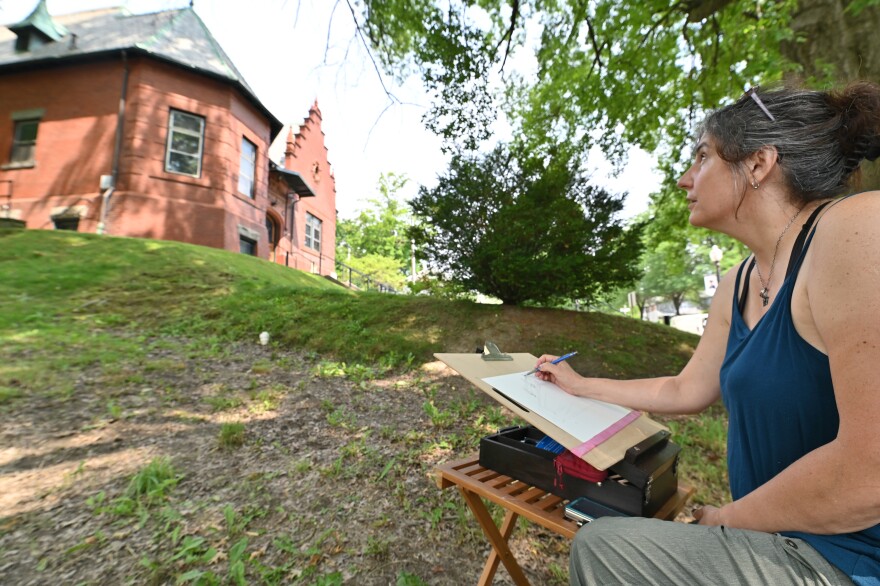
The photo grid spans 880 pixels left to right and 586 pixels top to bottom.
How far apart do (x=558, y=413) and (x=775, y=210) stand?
101 centimetres

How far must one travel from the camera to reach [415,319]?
23.3 feet

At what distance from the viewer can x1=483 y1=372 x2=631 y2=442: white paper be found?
59.8 inches

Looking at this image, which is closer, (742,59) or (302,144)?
(742,59)

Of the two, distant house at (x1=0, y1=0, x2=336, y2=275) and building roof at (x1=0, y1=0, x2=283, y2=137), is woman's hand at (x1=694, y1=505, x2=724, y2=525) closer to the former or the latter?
distant house at (x1=0, y1=0, x2=336, y2=275)

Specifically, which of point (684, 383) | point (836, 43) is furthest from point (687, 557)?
point (836, 43)

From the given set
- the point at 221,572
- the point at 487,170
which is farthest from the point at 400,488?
the point at 487,170

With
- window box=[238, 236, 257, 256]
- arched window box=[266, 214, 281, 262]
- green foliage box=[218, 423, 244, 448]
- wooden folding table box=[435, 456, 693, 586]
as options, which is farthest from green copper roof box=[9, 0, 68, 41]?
wooden folding table box=[435, 456, 693, 586]

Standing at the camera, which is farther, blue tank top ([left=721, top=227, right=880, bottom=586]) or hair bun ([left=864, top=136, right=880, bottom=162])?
hair bun ([left=864, top=136, right=880, bottom=162])

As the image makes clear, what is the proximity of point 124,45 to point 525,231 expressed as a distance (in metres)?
16.9

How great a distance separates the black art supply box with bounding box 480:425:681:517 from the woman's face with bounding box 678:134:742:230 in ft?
2.92

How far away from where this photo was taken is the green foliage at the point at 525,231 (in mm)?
6297

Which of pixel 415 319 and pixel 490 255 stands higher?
pixel 490 255

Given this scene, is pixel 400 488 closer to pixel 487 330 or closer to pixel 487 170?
pixel 487 330

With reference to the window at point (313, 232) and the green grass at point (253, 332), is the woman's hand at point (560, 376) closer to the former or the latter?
the green grass at point (253, 332)
